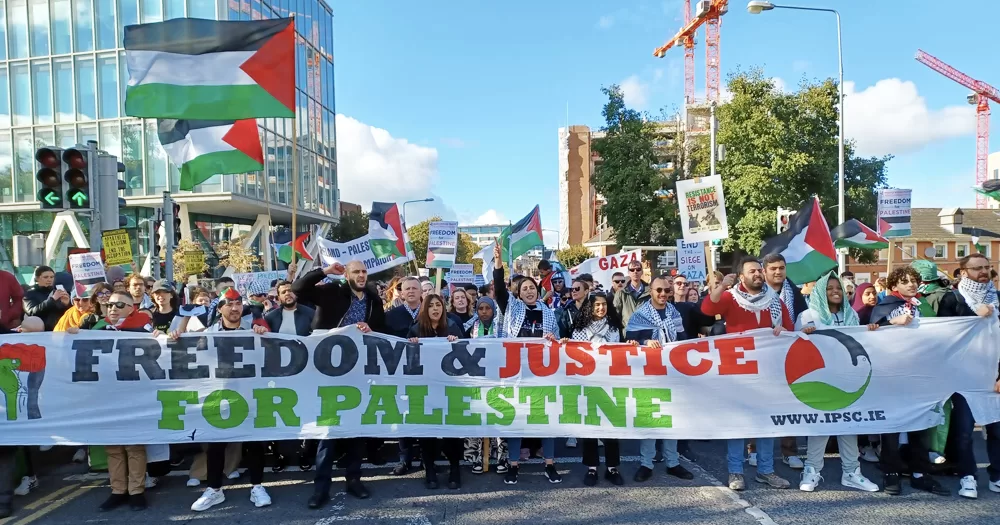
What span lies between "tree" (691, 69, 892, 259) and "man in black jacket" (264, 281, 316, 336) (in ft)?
71.8

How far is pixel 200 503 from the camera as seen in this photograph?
4812mm

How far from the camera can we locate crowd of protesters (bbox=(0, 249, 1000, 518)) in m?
5.00

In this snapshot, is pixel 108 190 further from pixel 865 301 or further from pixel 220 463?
pixel 865 301

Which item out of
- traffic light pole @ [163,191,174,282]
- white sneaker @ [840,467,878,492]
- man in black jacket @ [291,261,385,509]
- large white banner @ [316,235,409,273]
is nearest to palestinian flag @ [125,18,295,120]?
man in black jacket @ [291,261,385,509]

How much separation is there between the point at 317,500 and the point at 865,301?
5974 millimetres

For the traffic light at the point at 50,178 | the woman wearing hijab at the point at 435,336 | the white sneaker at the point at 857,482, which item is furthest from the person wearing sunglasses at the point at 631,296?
the traffic light at the point at 50,178

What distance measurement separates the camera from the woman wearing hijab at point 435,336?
5.20 m

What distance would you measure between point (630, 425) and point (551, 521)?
3.66 ft

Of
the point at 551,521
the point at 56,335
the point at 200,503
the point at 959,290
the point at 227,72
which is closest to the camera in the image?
the point at 551,521

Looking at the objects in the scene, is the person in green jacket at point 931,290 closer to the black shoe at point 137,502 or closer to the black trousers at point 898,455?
the black trousers at point 898,455

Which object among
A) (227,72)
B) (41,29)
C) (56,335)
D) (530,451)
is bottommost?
(530,451)

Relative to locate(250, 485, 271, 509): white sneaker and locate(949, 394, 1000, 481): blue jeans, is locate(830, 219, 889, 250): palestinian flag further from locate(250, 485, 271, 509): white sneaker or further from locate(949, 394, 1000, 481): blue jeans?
locate(250, 485, 271, 509): white sneaker

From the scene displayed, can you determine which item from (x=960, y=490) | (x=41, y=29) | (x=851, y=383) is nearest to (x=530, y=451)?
(x=851, y=383)

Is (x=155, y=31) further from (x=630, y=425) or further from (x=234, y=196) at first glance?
(x=234, y=196)
